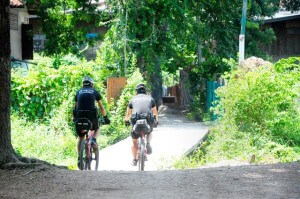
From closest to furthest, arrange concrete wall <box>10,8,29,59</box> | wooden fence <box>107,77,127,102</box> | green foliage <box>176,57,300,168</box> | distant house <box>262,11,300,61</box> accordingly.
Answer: green foliage <box>176,57,300,168</box>
wooden fence <box>107,77,127,102</box>
concrete wall <box>10,8,29,59</box>
distant house <box>262,11,300,61</box>

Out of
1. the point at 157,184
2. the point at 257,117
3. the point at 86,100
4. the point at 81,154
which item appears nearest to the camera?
the point at 157,184

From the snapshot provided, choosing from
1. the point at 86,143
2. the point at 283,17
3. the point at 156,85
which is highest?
the point at 283,17

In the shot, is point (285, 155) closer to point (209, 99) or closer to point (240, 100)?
point (240, 100)

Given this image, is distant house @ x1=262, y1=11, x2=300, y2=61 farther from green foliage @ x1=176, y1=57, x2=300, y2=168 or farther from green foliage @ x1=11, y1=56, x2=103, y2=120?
green foliage @ x1=176, y1=57, x2=300, y2=168

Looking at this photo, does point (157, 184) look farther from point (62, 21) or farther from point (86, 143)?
point (62, 21)

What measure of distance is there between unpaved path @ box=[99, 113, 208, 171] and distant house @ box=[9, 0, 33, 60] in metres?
6.55

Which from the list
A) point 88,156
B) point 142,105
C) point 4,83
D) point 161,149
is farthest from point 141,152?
point 161,149

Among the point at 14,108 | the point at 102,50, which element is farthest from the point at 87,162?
the point at 102,50

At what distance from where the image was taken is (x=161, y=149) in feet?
50.2

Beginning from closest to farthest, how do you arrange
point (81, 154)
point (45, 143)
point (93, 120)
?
point (81, 154) < point (93, 120) < point (45, 143)

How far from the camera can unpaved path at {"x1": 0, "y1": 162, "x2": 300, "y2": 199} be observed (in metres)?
7.27

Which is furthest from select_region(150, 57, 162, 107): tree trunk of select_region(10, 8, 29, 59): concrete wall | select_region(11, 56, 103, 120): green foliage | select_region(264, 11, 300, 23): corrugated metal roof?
select_region(11, 56, 103, 120): green foliage

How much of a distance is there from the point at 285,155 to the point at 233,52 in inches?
620

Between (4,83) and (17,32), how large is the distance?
52.3 feet
